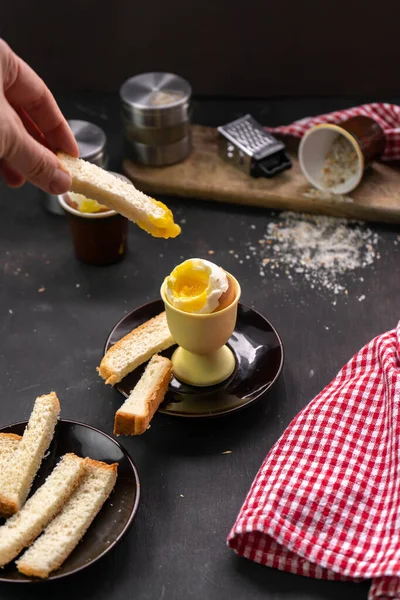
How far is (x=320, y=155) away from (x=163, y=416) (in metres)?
1.35

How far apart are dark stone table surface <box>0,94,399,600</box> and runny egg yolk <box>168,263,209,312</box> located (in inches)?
13.5

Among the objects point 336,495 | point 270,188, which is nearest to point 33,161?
point 336,495

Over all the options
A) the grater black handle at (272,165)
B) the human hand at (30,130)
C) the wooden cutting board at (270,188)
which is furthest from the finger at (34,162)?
the grater black handle at (272,165)

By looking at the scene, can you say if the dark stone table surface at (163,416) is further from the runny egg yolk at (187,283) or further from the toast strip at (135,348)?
the runny egg yolk at (187,283)

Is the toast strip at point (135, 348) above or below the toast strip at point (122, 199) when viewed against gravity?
below

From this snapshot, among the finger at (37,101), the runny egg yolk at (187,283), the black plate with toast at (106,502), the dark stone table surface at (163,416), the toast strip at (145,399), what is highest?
the finger at (37,101)

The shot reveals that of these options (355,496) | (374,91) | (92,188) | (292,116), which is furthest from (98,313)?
(374,91)

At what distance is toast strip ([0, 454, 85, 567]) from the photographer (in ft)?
5.14

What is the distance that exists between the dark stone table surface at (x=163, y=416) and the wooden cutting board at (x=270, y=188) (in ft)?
0.18

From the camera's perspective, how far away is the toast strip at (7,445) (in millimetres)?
1757

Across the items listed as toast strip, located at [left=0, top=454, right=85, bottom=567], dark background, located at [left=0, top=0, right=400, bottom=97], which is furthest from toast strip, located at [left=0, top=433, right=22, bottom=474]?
dark background, located at [left=0, top=0, right=400, bottom=97]

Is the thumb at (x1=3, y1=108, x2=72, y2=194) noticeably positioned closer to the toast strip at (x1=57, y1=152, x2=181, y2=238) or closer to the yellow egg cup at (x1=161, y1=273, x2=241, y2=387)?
the toast strip at (x1=57, y1=152, x2=181, y2=238)

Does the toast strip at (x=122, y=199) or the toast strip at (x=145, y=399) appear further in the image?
the toast strip at (x=122, y=199)

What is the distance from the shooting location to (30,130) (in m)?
2.12
